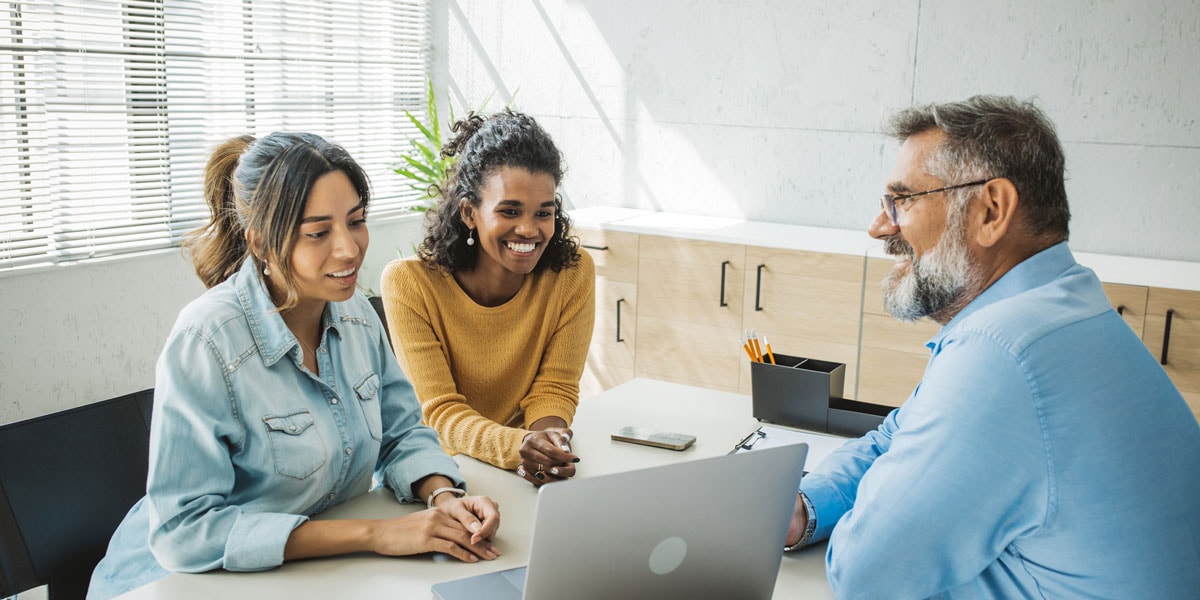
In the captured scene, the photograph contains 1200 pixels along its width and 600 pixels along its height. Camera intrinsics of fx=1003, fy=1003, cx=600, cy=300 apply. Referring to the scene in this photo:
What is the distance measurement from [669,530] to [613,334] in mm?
3175

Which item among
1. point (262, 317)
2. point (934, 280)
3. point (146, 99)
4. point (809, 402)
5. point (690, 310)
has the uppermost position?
point (146, 99)

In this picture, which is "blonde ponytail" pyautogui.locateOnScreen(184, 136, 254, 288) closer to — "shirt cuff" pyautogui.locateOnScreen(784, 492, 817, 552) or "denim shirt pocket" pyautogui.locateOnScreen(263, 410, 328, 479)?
"denim shirt pocket" pyautogui.locateOnScreen(263, 410, 328, 479)

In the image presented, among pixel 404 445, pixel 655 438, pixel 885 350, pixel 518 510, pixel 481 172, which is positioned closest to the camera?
pixel 518 510

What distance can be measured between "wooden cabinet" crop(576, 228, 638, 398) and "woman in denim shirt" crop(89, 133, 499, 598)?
2401mm

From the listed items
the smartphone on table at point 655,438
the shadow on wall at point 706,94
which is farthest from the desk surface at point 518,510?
the shadow on wall at point 706,94

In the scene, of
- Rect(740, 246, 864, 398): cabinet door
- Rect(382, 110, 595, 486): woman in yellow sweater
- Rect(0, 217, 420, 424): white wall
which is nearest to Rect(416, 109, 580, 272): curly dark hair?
Rect(382, 110, 595, 486): woman in yellow sweater

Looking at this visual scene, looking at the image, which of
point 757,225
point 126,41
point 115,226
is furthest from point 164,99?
point 757,225

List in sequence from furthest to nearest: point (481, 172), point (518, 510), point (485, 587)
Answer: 1. point (481, 172)
2. point (518, 510)
3. point (485, 587)

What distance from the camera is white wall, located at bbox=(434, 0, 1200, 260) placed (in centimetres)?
376

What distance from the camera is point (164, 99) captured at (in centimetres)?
401

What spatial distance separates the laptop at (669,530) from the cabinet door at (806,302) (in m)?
2.53

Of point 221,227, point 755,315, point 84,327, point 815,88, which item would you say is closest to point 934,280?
point 221,227

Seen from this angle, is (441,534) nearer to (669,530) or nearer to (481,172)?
(669,530)

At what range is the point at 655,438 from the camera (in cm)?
215
